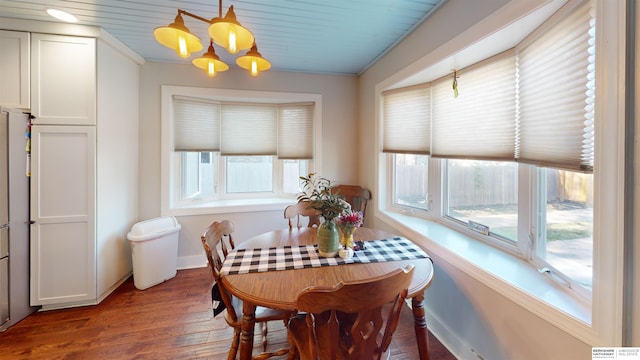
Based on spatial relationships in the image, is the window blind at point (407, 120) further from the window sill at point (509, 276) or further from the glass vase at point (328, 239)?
the glass vase at point (328, 239)

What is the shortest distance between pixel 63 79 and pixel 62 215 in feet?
3.79

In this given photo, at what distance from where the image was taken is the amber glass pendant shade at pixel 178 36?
128 centimetres

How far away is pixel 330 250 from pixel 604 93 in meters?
1.39

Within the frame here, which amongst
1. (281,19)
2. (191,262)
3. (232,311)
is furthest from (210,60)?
(191,262)

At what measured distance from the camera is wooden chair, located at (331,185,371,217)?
10.1ft

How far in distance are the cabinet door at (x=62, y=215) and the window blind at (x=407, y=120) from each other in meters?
2.75

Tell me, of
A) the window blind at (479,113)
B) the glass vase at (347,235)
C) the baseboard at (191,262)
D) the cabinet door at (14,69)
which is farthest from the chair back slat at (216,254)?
the cabinet door at (14,69)

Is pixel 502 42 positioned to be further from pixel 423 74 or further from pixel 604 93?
pixel 604 93

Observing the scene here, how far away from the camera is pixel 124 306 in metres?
2.26

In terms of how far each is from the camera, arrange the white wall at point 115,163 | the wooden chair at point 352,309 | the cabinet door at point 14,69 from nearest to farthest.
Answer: the wooden chair at point 352,309
the cabinet door at point 14,69
the white wall at point 115,163

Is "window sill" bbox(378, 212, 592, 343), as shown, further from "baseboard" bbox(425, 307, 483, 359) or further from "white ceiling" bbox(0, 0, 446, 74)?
"white ceiling" bbox(0, 0, 446, 74)

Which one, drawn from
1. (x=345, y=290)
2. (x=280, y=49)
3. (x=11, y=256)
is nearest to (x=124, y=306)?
(x=11, y=256)

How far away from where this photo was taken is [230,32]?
1.23 metres

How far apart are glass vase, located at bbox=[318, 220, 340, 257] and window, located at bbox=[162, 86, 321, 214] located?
1.75 m
